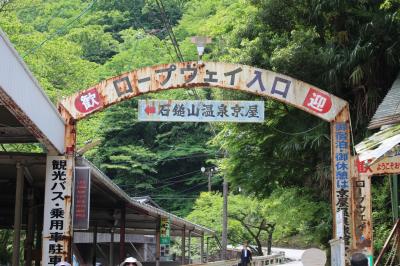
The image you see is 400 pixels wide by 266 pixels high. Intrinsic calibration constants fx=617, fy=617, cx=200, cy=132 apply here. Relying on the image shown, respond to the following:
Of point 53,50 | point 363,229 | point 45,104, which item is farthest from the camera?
point 53,50

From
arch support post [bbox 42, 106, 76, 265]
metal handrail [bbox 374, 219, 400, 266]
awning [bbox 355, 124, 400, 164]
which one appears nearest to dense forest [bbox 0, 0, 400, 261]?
awning [bbox 355, 124, 400, 164]

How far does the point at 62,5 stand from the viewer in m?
47.4

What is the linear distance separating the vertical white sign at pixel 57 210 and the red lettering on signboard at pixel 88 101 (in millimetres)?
1308

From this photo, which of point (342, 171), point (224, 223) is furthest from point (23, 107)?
point (224, 223)

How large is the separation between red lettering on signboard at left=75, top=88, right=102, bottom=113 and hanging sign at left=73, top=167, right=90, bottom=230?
4.62 feet

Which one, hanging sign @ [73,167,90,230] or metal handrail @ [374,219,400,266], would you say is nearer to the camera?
metal handrail @ [374,219,400,266]

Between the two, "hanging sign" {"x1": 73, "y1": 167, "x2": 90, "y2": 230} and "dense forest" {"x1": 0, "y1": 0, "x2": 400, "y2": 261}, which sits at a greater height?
"dense forest" {"x1": 0, "y1": 0, "x2": 400, "y2": 261}

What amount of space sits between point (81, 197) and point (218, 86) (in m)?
3.90

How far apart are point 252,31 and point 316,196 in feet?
18.5

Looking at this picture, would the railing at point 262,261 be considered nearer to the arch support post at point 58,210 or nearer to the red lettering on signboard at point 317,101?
the red lettering on signboard at point 317,101

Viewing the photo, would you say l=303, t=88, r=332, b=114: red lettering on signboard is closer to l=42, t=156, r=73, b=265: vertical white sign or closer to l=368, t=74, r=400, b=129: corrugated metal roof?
l=368, t=74, r=400, b=129: corrugated metal roof

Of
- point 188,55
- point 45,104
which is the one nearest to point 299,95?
point 45,104

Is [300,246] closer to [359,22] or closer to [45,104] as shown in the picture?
[359,22]

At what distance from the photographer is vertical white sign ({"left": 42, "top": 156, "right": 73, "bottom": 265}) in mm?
12922
